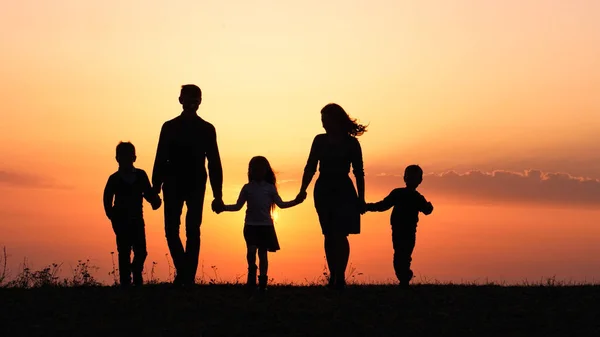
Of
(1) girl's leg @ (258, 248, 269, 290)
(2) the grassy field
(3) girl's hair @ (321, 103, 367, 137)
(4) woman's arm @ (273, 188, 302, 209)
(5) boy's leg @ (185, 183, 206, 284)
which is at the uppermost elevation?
(3) girl's hair @ (321, 103, 367, 137)

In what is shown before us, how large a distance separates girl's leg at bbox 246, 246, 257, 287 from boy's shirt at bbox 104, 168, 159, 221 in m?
1.81

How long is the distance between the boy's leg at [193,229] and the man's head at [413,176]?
10.8ft

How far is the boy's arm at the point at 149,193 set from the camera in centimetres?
1291

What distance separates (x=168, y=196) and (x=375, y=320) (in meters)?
3.80

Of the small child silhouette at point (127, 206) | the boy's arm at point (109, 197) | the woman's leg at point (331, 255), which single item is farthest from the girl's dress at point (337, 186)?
the boy's arm at point (109, 197)

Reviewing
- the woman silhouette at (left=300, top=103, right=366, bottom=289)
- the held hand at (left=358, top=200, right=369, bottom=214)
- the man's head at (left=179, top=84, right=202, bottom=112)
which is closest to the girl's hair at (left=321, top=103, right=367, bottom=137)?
the woman silhouette at (left=300, top=103, right=366, bottom=289)

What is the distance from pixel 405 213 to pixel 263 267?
2.58 m

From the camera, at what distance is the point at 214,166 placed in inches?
508

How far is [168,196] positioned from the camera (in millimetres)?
12672

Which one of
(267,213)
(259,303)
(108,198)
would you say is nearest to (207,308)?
(259,303)

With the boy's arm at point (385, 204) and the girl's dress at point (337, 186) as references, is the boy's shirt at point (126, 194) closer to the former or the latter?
the girl's dress at point (337, 186)

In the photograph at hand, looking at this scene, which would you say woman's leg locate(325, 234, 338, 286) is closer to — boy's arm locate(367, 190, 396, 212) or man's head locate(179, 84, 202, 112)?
boy's arm locate(367, 190, 396, 212)

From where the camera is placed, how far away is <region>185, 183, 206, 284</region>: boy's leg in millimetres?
12609

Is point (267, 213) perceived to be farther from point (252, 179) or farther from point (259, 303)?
point (259, 303)
